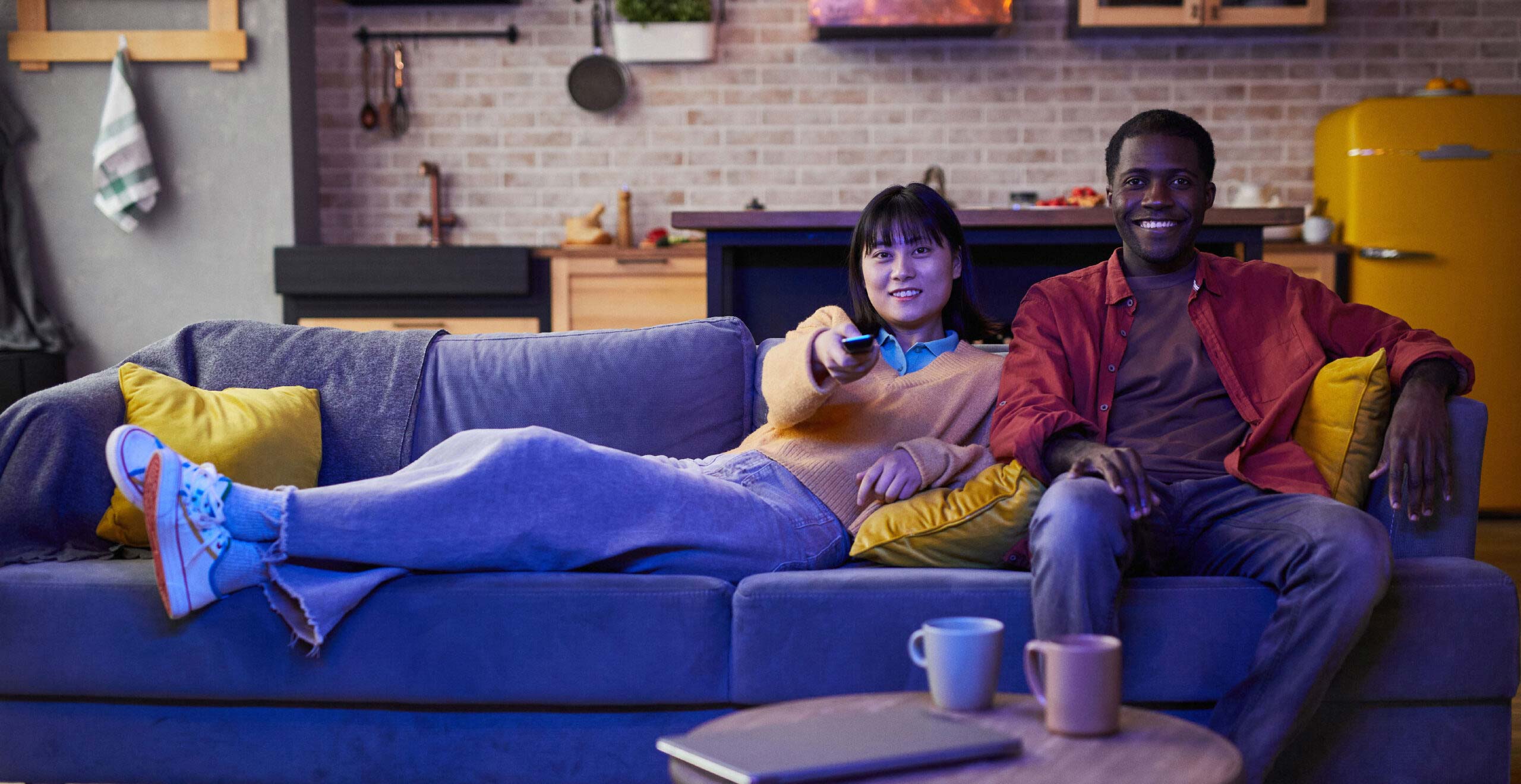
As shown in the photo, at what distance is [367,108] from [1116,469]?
4.06 m

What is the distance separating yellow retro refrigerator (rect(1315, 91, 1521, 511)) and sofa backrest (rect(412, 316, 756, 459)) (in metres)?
3.01

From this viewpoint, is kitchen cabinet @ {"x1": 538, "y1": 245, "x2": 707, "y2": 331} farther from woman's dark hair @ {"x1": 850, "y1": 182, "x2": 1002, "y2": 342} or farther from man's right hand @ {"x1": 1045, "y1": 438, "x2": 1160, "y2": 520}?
man's right hand @ {"x1": 1045, "y1": 438, "x2": 1160, "y2": 520}

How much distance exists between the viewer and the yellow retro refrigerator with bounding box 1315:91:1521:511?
4.16 metres

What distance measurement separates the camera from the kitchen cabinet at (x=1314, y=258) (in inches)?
163

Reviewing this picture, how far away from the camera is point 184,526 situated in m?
1.43

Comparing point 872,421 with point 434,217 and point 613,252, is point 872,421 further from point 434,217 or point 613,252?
point 434,217

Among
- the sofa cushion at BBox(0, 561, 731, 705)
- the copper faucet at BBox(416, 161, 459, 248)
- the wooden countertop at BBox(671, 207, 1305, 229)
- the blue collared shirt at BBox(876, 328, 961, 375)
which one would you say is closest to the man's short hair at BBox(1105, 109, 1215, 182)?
the blue collared shirt at BBox(876, 328, 961, 375)

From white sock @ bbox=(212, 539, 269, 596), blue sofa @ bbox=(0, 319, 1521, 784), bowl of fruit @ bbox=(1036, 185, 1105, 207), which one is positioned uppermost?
bowl of fruit @ bbox=(1036, 185, 1105, 207)

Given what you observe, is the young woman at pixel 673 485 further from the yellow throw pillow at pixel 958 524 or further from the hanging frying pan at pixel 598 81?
the hanging frying pan at pixel 598 81

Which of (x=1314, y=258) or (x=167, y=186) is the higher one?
(x=167, y=186)

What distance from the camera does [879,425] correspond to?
189cm

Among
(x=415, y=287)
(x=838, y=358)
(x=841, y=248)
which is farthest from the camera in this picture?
(x=415, y=287)

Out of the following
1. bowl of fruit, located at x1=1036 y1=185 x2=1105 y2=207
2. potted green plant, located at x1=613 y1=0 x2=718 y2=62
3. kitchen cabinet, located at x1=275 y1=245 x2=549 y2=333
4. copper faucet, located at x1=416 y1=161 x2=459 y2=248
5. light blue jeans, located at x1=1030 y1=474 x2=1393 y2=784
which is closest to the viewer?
light blue jeans, located at x1=1030 y1=474 x2=1393 y2=784

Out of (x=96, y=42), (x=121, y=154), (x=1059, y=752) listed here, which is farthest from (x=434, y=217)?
(x=1059, y=752)
